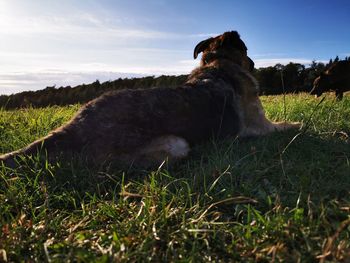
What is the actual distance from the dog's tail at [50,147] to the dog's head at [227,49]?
2913 millimetres

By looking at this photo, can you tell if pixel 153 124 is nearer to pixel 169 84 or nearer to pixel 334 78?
pixel 334 78

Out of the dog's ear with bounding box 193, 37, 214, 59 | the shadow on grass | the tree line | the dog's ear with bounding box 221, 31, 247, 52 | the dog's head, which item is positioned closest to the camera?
the shadow on grass

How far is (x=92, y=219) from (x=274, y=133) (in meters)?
3.04

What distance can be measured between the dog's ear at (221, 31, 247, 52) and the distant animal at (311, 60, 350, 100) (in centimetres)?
529

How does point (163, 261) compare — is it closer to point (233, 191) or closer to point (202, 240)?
point (202, 240)

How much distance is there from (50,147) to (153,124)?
102 centimetres

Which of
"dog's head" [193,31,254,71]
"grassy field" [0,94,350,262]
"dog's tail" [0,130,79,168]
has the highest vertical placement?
"dog's head" [193,31,254,71]

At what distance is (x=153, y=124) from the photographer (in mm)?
4105

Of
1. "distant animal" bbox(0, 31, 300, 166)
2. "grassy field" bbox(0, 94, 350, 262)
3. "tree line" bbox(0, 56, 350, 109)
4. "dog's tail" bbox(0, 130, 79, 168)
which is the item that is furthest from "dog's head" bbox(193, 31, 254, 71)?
"tree line" bbox(0, 56, 350, 109)

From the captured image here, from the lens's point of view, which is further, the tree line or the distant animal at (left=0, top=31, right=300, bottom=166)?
the tree line

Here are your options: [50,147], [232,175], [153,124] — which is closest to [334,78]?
[153,124]

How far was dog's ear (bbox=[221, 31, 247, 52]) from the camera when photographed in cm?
616

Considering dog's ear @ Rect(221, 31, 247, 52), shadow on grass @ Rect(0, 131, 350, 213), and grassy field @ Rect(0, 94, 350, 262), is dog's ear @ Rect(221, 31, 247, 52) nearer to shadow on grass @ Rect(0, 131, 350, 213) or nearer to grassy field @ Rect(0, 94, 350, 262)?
shadow on grass @ Rect(0, 131, 350, 213)

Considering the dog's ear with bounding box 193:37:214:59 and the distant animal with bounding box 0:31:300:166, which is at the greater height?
the dog's ear with bounding box 193:37:214:59
